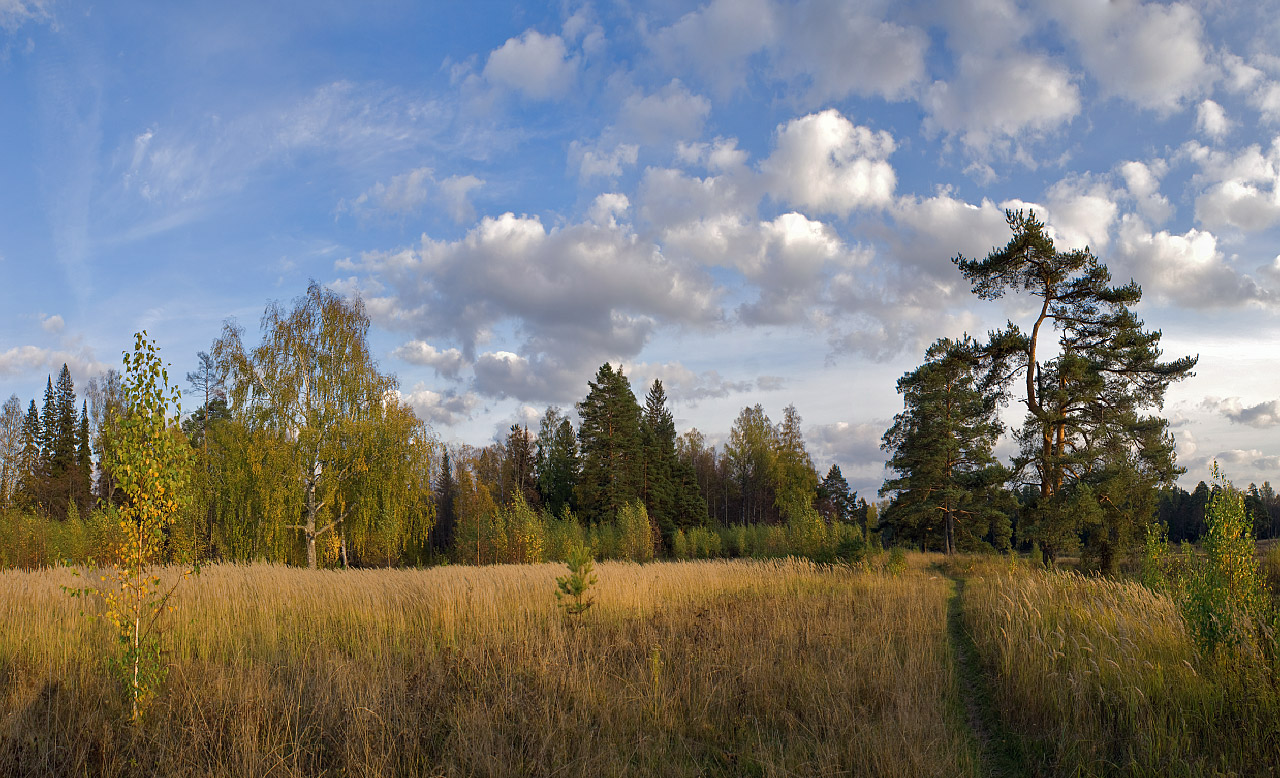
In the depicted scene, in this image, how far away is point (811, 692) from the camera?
575 centimetres

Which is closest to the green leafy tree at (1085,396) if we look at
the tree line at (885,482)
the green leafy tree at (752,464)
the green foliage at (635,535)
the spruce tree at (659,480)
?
the tree line at (885,482)

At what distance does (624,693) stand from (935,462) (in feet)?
86.1

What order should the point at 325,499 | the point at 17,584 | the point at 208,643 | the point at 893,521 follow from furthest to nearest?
the point at 893,521 < the point at 325,499 < the point at 17,584 < the point at 208,643

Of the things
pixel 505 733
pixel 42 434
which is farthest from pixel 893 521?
pixel 42 434

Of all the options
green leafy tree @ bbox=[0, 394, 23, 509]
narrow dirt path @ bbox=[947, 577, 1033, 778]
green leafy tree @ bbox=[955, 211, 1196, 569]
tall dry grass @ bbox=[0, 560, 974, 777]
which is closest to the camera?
tall dry grass @ bbox=[0, 560, 974, 777]

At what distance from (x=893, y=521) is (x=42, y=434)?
59.4 metres

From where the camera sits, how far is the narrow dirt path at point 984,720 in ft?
16.9

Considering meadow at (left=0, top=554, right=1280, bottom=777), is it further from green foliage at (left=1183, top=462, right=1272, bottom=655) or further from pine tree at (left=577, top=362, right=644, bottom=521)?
pine tree at (left=577, top=362, right=644, bottom=521)

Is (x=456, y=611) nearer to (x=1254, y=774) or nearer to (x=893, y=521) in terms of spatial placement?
(x=1254, y=774)

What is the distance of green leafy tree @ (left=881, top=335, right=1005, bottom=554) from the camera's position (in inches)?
1069

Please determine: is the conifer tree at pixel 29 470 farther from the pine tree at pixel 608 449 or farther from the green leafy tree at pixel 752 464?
the green leafy tree at pixel 752 464

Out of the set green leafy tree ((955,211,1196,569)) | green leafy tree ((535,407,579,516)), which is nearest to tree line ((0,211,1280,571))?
green leafy tree ((955,211,1196,569))

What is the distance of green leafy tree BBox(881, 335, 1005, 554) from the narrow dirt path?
18.3m

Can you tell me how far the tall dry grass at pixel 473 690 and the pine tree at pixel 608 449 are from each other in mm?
28508
